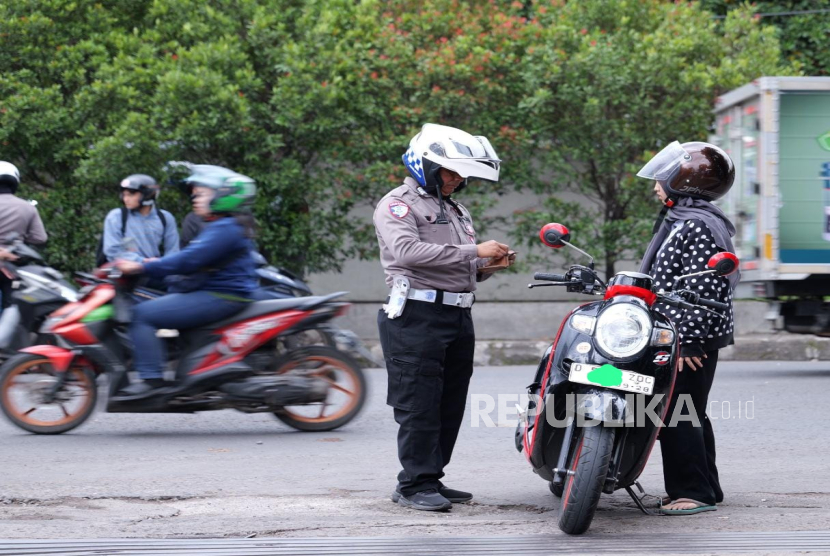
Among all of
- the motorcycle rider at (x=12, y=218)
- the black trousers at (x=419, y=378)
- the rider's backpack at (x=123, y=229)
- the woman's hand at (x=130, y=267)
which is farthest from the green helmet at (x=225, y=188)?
the motorcycle rider at (x=12, y=218)

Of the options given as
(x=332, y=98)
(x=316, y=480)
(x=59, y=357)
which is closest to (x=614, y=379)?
(x=316, y=480)

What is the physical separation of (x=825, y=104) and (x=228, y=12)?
6167 millimetres

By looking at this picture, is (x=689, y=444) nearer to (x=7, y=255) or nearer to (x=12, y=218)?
(x=7, y=255)

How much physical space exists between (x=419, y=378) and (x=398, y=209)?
0.75 m

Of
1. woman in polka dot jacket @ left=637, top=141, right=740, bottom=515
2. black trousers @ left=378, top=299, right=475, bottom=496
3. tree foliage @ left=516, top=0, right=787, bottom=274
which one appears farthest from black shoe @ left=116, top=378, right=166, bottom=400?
tree foliage @ left=516, top=0, right=787, bottom=274

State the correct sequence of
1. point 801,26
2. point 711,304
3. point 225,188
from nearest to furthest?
point 711,304
point 225,188
point 801,26

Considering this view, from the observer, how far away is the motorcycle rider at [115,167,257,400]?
696 cm

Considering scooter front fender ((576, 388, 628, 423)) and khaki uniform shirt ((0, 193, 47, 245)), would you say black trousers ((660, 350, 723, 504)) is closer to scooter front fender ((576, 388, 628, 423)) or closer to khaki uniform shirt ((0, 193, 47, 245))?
scooter front fender ((576, 388, 628, 423))

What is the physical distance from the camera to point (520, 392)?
29.9 ft

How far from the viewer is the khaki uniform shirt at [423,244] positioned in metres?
5.00

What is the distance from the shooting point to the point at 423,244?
16.4 feet

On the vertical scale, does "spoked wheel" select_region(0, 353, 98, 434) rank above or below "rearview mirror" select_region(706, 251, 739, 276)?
below

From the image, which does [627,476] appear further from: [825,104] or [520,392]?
[825,104]

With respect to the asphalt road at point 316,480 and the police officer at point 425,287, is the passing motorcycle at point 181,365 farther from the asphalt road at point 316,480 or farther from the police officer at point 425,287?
the police officer at point 425,287
